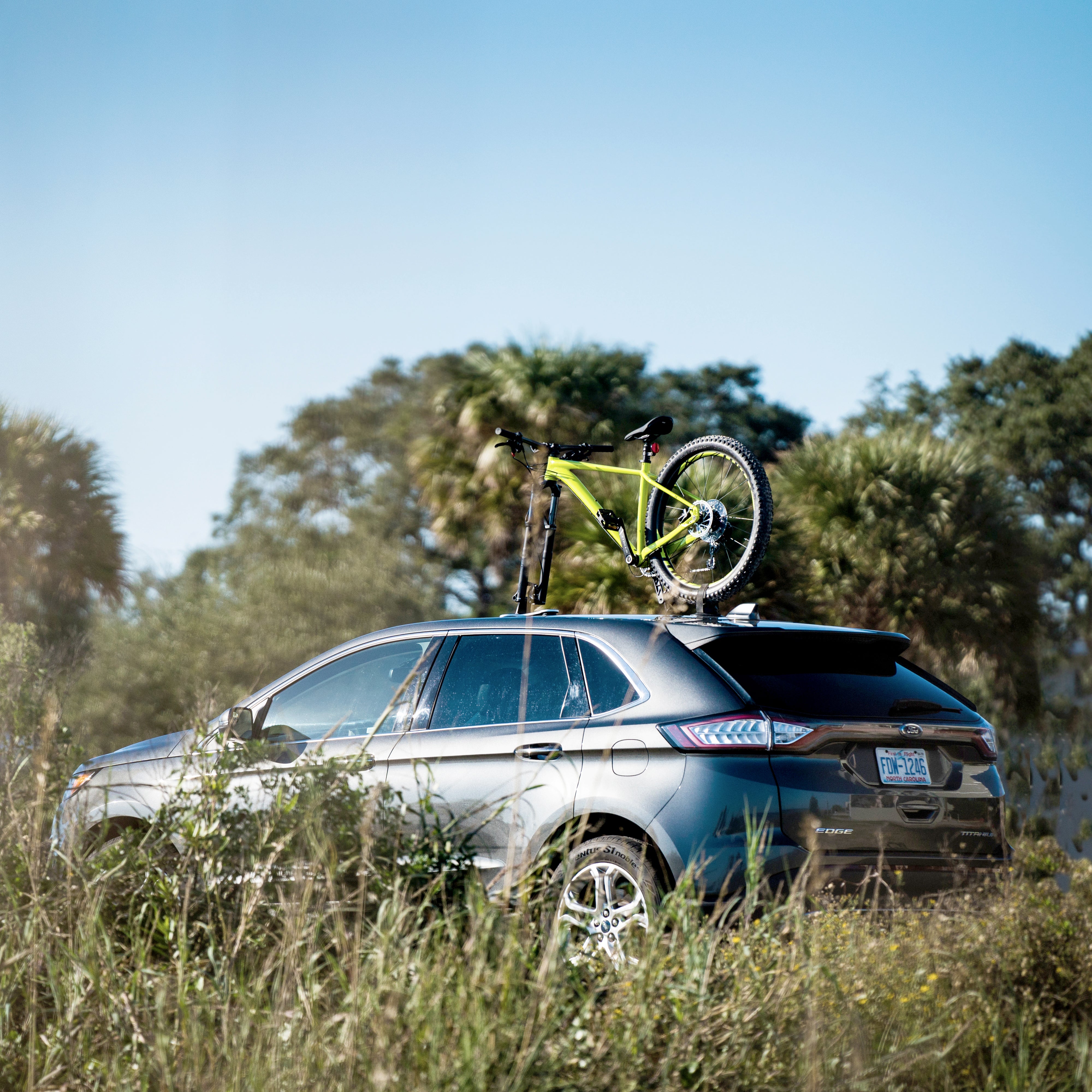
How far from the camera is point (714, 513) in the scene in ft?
20.6

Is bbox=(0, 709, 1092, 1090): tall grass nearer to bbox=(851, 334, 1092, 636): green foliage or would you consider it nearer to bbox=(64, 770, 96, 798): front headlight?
bbox=(64, 770, 96, 798): front headlight

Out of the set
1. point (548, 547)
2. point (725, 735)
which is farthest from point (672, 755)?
point (548, 547)

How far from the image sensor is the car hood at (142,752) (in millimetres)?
5598

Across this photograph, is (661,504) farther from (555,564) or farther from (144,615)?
(144,615)

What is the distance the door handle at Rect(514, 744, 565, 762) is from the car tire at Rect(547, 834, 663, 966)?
37 centimetres

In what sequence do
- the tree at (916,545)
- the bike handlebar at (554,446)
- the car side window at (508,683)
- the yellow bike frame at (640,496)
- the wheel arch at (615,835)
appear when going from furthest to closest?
the tree at (916,545), the bike handlebar at (554,446), the yellow bike frame at (640,496), the car side window at (508,683), the wheel arch at (615,835)

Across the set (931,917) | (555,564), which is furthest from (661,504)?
(555,564)

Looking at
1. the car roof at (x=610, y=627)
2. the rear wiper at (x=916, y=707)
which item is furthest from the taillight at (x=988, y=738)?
the car roof at (x=610, y=627)

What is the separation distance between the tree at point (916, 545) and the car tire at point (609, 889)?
1150 cm

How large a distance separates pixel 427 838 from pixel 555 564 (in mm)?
11608

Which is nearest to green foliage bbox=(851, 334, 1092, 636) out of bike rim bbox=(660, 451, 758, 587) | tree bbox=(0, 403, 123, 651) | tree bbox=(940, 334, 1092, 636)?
tree bbox=(940, 334, 1092, 636)

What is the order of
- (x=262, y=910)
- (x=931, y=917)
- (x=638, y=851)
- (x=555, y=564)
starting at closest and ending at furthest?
(x=262, y=910) → (x=931, y=917) → (x=638, y=851) → (x=555, y=564)

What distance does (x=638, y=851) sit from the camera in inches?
168

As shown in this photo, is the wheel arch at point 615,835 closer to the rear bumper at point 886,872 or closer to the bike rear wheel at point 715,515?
the rear bumper at point 886,872
